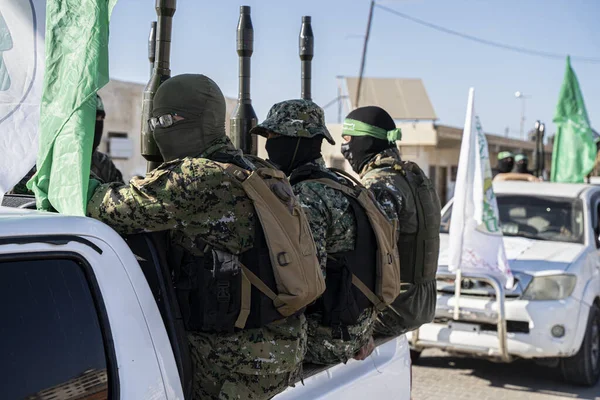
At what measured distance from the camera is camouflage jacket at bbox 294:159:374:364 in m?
2.80

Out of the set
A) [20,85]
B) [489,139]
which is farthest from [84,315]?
[489,139]

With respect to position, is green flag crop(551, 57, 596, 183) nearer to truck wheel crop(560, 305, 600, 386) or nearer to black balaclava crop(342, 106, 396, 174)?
truck wheel crop(560, 305, 600, 386)

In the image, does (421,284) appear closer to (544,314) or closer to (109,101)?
(544,314)

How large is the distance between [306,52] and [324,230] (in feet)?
6.32

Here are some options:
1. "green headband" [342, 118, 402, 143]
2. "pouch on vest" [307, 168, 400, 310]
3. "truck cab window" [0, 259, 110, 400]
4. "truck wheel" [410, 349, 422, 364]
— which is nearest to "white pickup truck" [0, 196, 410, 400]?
"truck cab window" [0, 259, 110, 400]

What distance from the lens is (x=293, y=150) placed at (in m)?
3.21

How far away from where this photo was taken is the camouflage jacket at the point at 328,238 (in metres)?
2.80

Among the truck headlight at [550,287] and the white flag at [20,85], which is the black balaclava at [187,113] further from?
the truck headlight at [550,287]

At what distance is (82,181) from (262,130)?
3.68ft

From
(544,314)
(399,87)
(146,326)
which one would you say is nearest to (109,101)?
(399,87)

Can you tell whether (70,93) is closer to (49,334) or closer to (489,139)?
(49,334)

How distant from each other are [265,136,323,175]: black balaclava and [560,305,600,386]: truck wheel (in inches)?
170

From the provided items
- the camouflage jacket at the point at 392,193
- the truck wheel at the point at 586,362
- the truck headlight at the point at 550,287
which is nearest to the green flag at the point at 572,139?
the truck wheel at the point at 586,362

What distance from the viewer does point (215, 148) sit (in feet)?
7.83
